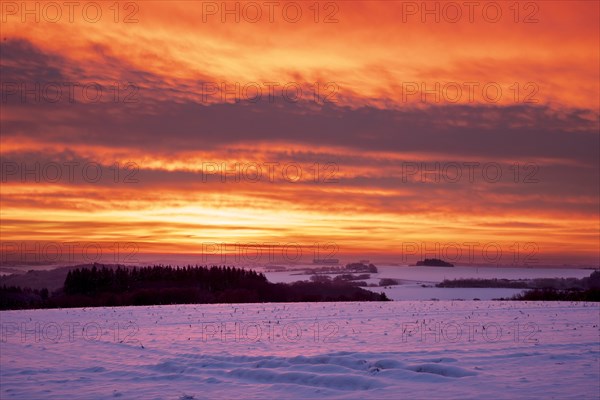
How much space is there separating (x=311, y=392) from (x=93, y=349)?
10.6m

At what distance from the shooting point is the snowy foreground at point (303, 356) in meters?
14.8

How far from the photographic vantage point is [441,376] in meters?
15.5

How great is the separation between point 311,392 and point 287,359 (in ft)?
12.8

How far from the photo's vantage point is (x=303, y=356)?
61.0 ft

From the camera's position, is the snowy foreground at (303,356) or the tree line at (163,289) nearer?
the snowy foreground at (303,356)

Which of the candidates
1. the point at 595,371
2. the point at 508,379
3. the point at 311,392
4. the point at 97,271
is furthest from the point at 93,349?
the point at 97,271

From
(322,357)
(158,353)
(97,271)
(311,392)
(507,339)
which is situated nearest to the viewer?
(311,392)

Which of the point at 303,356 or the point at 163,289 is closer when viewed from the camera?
the point at 303,356

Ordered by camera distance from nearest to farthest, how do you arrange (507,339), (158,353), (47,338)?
(158,353) → (507,339) → (47,338)

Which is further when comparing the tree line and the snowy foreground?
the tree line

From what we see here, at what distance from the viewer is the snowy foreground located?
14.8 meters

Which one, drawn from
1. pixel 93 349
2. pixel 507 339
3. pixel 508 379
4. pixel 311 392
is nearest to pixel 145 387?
pixel 311 392

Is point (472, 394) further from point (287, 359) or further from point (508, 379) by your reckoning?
point (287, 359)

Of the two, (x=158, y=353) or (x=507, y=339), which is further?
(x=507, y=339)
